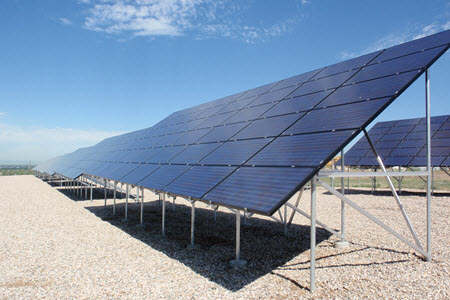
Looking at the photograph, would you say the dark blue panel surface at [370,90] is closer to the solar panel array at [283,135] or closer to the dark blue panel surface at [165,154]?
the solar panel array at [283,135]

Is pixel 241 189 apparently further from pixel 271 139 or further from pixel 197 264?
pixel 197 264

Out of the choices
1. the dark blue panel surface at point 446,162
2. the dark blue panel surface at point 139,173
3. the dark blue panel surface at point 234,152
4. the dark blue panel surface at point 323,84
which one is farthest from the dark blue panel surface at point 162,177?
the dark blue panel surface at point 446,162

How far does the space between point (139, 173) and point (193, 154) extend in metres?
2.87

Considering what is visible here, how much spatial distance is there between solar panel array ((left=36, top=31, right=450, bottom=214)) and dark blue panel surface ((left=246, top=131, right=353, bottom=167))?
3cm

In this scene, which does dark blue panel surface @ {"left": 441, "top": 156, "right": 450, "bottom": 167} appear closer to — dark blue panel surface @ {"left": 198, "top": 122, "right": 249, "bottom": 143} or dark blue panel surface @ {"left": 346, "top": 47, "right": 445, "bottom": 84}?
dark blue panel surface @ {"left": 346, "top": 47, "right": 445, "bottom": 84}

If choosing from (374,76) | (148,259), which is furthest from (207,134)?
(374,76)

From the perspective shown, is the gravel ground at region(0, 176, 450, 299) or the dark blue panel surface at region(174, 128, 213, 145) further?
the dark blue panel surface at region(174, 128, 213, 145)

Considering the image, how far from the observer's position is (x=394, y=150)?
26.1 meters

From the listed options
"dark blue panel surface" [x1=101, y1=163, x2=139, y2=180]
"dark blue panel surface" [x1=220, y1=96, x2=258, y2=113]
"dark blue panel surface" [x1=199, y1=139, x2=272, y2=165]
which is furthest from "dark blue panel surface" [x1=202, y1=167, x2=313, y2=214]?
"dark blue panel surface" [x1=101, y1=163, x2=139, y2=180]

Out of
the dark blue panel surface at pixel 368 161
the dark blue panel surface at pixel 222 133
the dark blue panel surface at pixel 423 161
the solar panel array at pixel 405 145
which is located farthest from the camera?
the dark blue panel surface at pixel 368 161

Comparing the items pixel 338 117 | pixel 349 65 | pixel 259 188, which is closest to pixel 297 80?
pixel 349 65

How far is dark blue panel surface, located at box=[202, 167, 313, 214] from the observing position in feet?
18.6

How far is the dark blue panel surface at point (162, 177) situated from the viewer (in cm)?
975

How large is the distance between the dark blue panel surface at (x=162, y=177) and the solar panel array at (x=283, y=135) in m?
0.06
